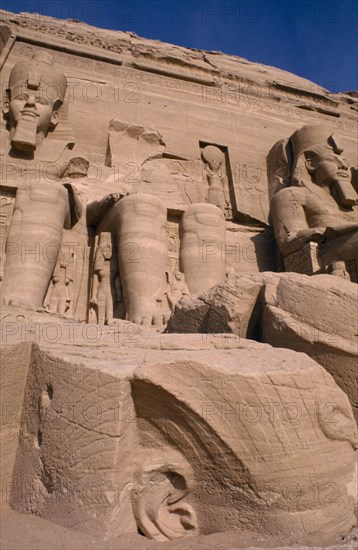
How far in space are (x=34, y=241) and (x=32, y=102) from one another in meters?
2.09

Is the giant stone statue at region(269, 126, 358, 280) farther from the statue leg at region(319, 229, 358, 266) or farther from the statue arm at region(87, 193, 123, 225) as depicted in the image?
the statue arm at region(87, 193, 123, 225)

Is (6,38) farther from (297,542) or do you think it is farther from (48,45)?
(297,542)

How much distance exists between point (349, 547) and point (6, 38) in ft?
20.9

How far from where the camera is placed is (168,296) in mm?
3391

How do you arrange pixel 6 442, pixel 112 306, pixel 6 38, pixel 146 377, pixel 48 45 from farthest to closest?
pixel 48 45 < pixel 6 38 < pixel 112 306 < pixel 6 442 < pixel 146 377

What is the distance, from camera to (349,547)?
123 cm

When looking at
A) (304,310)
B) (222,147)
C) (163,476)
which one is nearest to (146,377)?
(163,476)

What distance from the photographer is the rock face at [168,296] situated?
56.1 inches

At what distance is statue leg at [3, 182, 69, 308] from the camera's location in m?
2.92

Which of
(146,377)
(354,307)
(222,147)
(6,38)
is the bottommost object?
(146,377)

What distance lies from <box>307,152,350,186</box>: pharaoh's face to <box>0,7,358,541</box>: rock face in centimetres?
2

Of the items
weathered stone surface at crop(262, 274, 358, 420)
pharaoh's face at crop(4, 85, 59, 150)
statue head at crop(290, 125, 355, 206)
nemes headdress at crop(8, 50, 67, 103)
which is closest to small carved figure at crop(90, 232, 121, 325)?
pharaoh's face at crop(4, 85, 59, 150)

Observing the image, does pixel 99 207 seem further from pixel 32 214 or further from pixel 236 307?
pixel 236 307

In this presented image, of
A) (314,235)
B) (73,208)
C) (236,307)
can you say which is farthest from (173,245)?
(236,307)
